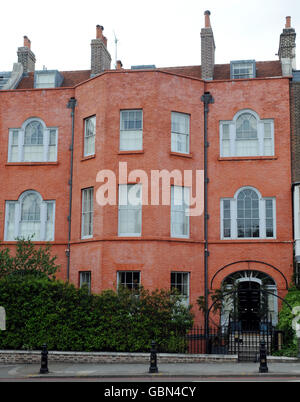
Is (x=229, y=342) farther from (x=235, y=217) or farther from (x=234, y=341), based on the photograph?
(x=235, y=217)

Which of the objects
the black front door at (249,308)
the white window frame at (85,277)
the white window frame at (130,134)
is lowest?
the black front door at (249,308)

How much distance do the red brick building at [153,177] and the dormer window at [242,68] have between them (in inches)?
44.9

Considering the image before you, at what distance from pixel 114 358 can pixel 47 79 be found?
592 inches

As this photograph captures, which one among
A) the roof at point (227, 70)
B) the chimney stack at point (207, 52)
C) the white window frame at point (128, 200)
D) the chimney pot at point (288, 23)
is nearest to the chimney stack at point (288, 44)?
the chimney pot at point (288, 23)

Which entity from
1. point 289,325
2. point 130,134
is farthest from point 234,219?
point 130,134

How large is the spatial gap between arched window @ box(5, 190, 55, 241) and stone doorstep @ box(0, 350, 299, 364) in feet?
21.2

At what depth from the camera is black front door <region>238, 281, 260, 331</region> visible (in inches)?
910

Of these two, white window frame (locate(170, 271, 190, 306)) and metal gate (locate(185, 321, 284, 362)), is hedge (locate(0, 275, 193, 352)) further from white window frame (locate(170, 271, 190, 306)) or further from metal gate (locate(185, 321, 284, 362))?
white window frame (locate(170, 271, 190, 306))

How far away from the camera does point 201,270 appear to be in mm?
23562

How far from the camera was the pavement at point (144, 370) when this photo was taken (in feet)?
54.6

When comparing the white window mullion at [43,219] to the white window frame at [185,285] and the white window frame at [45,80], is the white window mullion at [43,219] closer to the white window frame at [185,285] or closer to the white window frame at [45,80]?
the white window frame at [185,285]

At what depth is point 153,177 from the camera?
914 inches

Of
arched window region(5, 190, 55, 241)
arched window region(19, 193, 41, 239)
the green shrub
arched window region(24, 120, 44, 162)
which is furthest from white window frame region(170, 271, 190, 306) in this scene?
arched window region(24, 120, 44, 162)

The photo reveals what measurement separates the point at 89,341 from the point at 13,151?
34.1 ft
